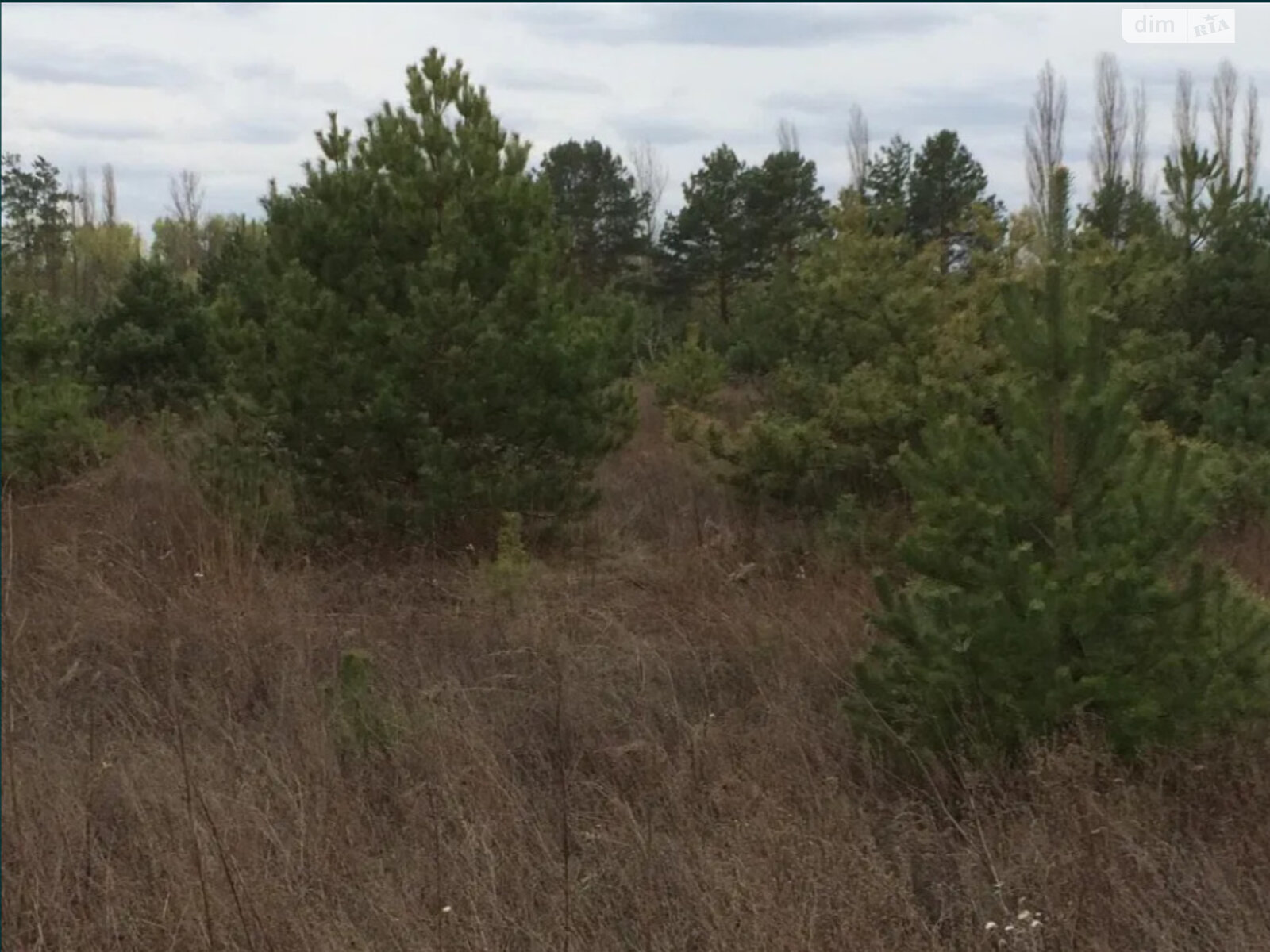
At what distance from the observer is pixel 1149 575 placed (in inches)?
153

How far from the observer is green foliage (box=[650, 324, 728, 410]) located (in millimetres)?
14734

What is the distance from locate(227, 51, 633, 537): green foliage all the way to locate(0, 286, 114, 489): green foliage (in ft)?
10.7

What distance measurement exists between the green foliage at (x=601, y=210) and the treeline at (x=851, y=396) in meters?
9.83

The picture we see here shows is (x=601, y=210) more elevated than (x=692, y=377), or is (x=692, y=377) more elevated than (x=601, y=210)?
(x=601, y=210)

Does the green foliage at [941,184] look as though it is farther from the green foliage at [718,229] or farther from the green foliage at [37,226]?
the green foliage at [37,226]

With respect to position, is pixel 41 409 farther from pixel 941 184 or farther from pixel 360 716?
pixel 941 184

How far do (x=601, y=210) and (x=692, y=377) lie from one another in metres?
9.89

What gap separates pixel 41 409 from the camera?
1046 cm

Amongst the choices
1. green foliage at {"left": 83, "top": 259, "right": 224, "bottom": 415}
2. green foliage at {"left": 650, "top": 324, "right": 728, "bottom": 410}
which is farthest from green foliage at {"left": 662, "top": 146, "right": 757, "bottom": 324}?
green foliage at {"left": 83, "top": 259, "right": 224, "bottom": 415}

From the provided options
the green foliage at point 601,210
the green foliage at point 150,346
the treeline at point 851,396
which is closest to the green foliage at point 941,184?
the green foliage at point 601,210

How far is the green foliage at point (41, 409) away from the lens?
10.3m

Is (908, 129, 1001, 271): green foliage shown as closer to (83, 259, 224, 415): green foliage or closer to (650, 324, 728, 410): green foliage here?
(650, 324, 728, 410): green foliage

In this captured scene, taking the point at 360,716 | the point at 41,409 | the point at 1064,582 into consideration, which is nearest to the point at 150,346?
the point at 41,409

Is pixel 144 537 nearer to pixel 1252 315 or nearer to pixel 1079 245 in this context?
pixel 1079 245
